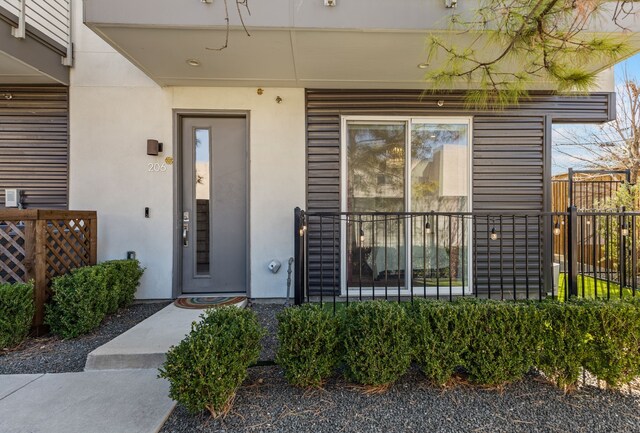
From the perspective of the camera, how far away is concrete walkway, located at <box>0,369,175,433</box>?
69.3 inches

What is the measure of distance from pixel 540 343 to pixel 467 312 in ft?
1.72

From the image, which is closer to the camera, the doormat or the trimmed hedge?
the trimmed hedge

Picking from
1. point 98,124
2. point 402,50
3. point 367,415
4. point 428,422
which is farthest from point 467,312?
point 98,124

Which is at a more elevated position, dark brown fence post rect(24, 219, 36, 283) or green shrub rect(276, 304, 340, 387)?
dark brown fence post rect(24, 219, 36, 283)

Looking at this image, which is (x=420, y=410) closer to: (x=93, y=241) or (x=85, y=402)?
(x=85, y=402)

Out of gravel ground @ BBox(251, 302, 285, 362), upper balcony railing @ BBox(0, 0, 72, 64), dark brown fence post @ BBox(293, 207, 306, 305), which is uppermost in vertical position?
upper balcony railing @ BBox(0, 0, 72, 64)

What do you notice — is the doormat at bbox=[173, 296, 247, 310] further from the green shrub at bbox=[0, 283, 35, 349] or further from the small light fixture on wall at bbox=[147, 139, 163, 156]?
the small light fixture on wall at bbox=[147, 139, 163, 156]

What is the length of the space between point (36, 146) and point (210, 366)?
3.98 meters

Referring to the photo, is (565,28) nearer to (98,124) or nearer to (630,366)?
(630,366)

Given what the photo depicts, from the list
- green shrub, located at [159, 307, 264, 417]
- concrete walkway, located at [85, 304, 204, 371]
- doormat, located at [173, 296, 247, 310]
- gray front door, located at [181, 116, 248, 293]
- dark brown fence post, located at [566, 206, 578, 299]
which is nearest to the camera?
green shrub, located at [159, 307, 264, 417]

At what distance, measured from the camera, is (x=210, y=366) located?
1.72 meters

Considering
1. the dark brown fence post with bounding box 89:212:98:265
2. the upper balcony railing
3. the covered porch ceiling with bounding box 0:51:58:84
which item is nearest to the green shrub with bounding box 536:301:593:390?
the dark brown fence post with bounding box 89:212:98:265

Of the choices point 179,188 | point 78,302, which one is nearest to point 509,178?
point 179,188

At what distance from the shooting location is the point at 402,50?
2.97m
